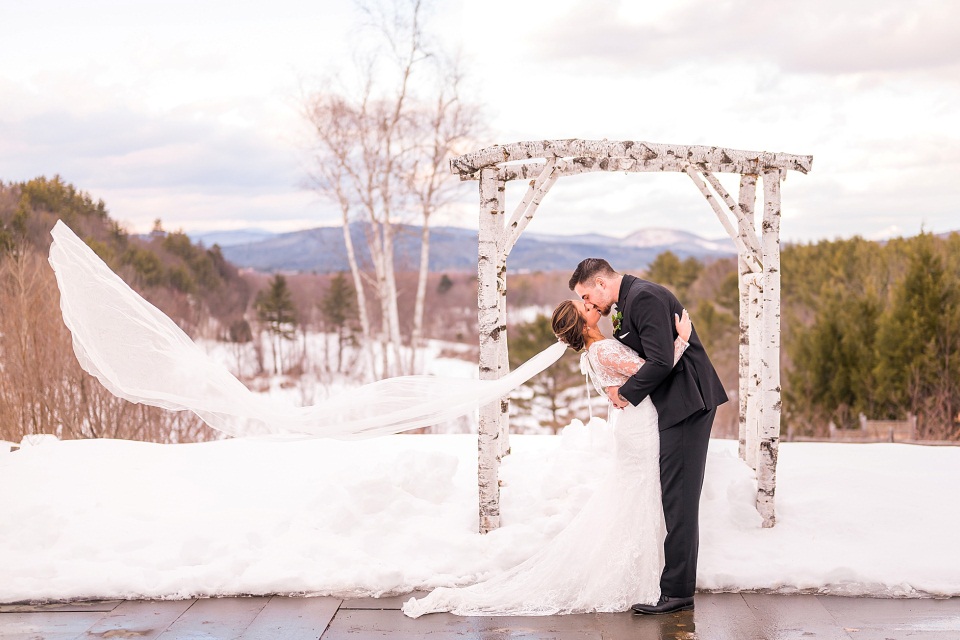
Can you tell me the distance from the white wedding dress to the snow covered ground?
31 centimetres

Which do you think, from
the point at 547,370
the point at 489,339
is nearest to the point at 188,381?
the point at 489,339

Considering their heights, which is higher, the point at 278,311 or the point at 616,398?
the point at 616,398

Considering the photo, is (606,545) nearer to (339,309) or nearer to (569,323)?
(569,323)

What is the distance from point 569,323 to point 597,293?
0.21 metres

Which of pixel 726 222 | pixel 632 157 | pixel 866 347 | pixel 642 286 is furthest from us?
pixel 866 347

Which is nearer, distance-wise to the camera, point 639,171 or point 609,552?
point 609,552

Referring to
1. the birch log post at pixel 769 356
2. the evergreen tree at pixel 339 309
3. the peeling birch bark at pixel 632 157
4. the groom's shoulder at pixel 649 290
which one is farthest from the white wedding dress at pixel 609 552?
the evergreen tree at pixel 339 309

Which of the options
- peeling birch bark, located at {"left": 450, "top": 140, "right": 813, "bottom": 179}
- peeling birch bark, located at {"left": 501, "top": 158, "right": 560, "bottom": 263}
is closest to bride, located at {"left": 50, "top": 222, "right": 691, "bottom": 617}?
peeling birch bark, located at {"left": 501, "top": 158, "right": 560, "bottom": 263}

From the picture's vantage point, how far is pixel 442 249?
25.3m

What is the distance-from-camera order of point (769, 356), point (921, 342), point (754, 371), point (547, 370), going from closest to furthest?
point (769, 356)
point (754, 371)
point (921, 342)
point (547, 370)

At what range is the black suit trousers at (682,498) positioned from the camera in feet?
13.5

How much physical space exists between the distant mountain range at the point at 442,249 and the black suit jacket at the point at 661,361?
1783 cm

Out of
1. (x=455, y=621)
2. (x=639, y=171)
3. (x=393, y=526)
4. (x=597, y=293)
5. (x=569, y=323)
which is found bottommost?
(x=455, y=621)

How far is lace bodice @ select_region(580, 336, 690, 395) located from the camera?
13.7 feet
